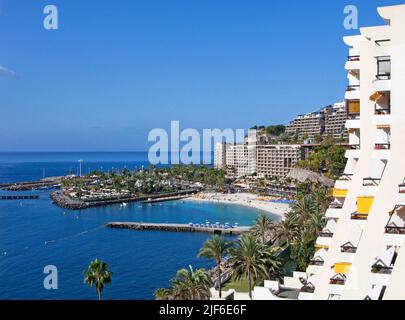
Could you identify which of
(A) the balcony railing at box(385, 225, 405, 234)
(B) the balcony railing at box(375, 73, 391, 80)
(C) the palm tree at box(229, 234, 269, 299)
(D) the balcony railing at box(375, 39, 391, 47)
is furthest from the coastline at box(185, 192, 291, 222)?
(A) the balcony railing at box(385, 225, 405, 234)

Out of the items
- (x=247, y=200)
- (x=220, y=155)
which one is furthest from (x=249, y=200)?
(x=220, y=155)

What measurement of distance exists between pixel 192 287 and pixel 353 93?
1330 cm

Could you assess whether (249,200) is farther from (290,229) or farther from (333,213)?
(333,213)

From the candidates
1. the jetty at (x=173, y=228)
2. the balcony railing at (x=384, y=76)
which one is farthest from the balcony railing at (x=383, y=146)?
the jetty at (x=173, y=228)

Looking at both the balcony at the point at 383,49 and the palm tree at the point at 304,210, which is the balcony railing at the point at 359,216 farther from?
the palm tree at the point at 304,210

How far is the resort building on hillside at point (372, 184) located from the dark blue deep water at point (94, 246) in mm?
26164

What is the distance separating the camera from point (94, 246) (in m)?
60.5

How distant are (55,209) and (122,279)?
2129 inches

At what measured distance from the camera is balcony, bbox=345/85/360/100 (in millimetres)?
13977

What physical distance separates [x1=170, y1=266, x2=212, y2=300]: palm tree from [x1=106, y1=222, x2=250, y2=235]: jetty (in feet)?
133

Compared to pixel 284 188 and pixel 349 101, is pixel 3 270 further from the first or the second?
pixel 284 188
